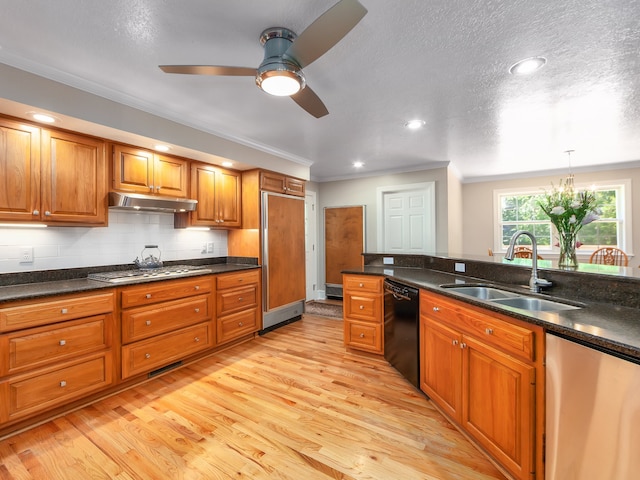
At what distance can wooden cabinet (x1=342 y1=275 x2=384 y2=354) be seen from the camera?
305 cm

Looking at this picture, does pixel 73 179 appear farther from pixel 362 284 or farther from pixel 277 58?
pixel 362 284

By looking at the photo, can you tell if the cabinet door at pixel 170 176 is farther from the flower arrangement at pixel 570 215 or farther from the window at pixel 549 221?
the window at pixel 549 221

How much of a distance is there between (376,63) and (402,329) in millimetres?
2169

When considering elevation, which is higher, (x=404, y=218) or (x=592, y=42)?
(x=592, y=42)

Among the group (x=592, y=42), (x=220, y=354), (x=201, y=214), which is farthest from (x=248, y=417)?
(x=592, y=42)

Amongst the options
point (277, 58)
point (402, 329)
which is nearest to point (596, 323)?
point (402, 329)

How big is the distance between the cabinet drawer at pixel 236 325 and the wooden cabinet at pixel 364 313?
1.24 metres

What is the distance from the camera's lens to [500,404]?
4.99 feet

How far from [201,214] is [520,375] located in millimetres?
3279

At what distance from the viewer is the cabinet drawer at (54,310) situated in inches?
73.1

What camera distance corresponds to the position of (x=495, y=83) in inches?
90.0

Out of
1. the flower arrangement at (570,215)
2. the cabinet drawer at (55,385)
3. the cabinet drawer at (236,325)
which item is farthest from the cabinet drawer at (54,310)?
the flower arrangement at (570,215)

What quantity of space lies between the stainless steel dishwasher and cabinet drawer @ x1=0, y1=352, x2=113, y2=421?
2952 mm

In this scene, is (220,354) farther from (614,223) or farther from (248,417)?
(614,223)
